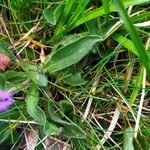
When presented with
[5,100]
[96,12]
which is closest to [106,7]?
[96,12]

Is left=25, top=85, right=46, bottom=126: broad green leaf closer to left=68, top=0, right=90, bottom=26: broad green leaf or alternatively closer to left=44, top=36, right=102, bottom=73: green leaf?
left=44, top=36, right=102, bottom=73: green leaf

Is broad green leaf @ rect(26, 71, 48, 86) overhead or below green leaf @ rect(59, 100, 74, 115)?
overhead

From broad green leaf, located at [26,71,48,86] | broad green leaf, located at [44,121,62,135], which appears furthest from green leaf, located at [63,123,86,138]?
broad green leaf, located at [26,71,48,86]

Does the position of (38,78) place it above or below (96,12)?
below

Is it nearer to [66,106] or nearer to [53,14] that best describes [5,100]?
[66,106]

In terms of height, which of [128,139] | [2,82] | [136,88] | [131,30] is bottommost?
[128,139]

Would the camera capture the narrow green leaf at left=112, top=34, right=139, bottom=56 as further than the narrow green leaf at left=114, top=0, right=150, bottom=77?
Yes
